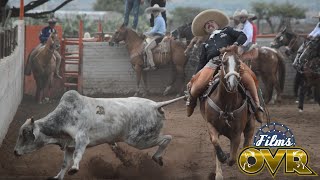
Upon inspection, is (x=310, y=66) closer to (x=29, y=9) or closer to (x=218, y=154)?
(x=29, y=9)

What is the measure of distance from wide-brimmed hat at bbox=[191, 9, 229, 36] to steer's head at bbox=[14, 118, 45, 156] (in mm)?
3346

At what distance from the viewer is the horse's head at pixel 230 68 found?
9.71 meters

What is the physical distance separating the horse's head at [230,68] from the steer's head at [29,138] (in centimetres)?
233

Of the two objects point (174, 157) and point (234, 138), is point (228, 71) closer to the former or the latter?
point (234, 138)

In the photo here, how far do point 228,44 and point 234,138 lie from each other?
1.30 metres

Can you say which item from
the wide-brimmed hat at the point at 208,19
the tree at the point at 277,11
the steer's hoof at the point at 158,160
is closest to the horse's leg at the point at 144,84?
the wide-brimmed hat at the point at 208,19

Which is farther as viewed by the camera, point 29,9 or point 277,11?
point 277,11

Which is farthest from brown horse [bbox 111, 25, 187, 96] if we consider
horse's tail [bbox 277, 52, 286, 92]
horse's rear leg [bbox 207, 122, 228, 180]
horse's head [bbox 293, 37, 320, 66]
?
horse's rear leg [bbox 207, 122, 228, 180]

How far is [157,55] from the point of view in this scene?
22.0 metres

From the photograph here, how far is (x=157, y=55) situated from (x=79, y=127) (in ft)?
40.2

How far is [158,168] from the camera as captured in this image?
1143 cm

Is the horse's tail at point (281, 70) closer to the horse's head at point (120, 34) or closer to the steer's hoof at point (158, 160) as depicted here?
the horse's head at point (120, 34)

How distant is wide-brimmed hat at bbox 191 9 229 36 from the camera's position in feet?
39.3

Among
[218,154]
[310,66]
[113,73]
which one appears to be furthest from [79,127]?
[113,73]
